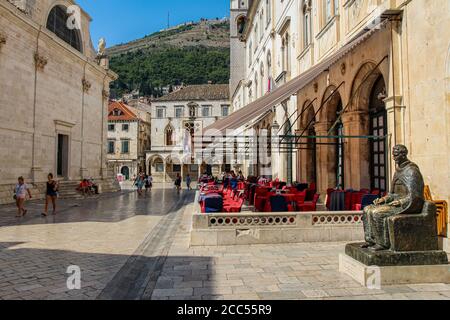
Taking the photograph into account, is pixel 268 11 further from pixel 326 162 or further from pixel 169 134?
pixel 169 134

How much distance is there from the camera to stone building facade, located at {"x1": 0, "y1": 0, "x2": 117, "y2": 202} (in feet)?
57.0

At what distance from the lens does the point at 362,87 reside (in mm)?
10750

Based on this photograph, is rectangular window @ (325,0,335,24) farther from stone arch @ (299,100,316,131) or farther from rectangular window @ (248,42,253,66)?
rectangular window @ (248,42,253,66)

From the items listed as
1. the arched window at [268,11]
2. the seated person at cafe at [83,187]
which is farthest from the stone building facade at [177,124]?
the seated person at cafe at [83,187]

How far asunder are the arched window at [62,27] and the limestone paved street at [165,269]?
18.2 metres

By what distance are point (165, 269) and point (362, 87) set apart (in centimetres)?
857

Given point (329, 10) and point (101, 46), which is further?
point (101, 46)

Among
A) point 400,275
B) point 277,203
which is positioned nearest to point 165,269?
point 400,275

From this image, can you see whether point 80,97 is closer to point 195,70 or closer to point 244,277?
point 244,277

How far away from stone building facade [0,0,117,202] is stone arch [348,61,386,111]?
16605 millimetres

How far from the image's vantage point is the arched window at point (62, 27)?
22.6 metres

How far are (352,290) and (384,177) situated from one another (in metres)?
6.76

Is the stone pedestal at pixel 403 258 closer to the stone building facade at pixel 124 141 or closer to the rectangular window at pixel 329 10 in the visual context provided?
the rectangular window at pixel 329 10
